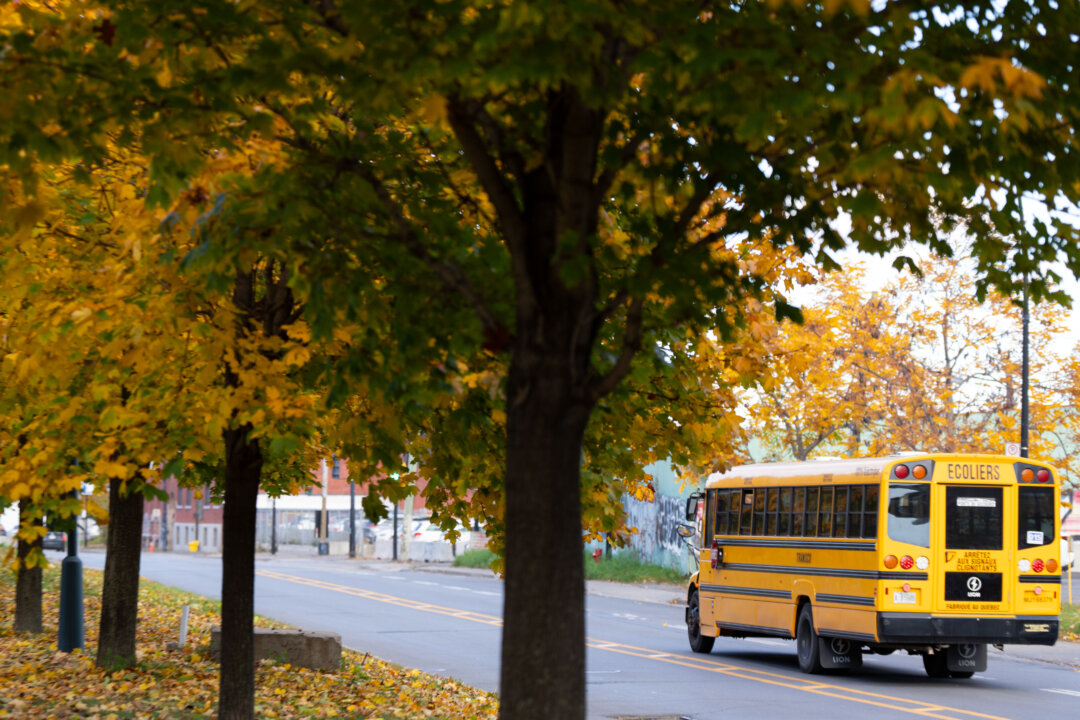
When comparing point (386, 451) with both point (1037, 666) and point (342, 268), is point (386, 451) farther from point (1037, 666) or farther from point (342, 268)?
point (1037, 666)

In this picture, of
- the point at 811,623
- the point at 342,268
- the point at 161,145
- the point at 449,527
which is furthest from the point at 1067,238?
the point at 811,623

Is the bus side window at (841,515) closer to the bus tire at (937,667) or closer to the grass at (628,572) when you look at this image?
the bus tire at (937,667)

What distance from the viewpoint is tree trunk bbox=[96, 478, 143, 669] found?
609 inches

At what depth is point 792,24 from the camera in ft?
20.5

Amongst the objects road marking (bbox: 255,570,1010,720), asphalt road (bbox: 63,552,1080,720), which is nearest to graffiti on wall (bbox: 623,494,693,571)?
asphalt road (bbox: 63,552,1080,720)

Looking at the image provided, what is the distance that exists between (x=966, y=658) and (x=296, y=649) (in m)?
9.04

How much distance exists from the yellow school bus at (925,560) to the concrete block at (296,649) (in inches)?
272

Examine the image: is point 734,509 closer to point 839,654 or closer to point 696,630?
point 696,630

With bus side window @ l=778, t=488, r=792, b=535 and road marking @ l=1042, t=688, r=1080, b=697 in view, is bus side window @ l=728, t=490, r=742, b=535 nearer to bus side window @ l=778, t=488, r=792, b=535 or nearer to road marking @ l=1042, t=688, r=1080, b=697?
bus side window @ l=778, t=488, r=792, b=535

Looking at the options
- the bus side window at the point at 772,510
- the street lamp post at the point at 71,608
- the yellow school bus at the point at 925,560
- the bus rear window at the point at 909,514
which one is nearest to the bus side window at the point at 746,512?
the bus side window at the point at 772,510

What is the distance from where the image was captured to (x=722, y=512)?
22375 millimetres

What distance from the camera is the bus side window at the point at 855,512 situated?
18305 millimetres

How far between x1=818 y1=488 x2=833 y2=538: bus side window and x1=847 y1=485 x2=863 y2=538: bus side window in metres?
0.50

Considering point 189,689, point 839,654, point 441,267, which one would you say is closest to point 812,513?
point 839,654
